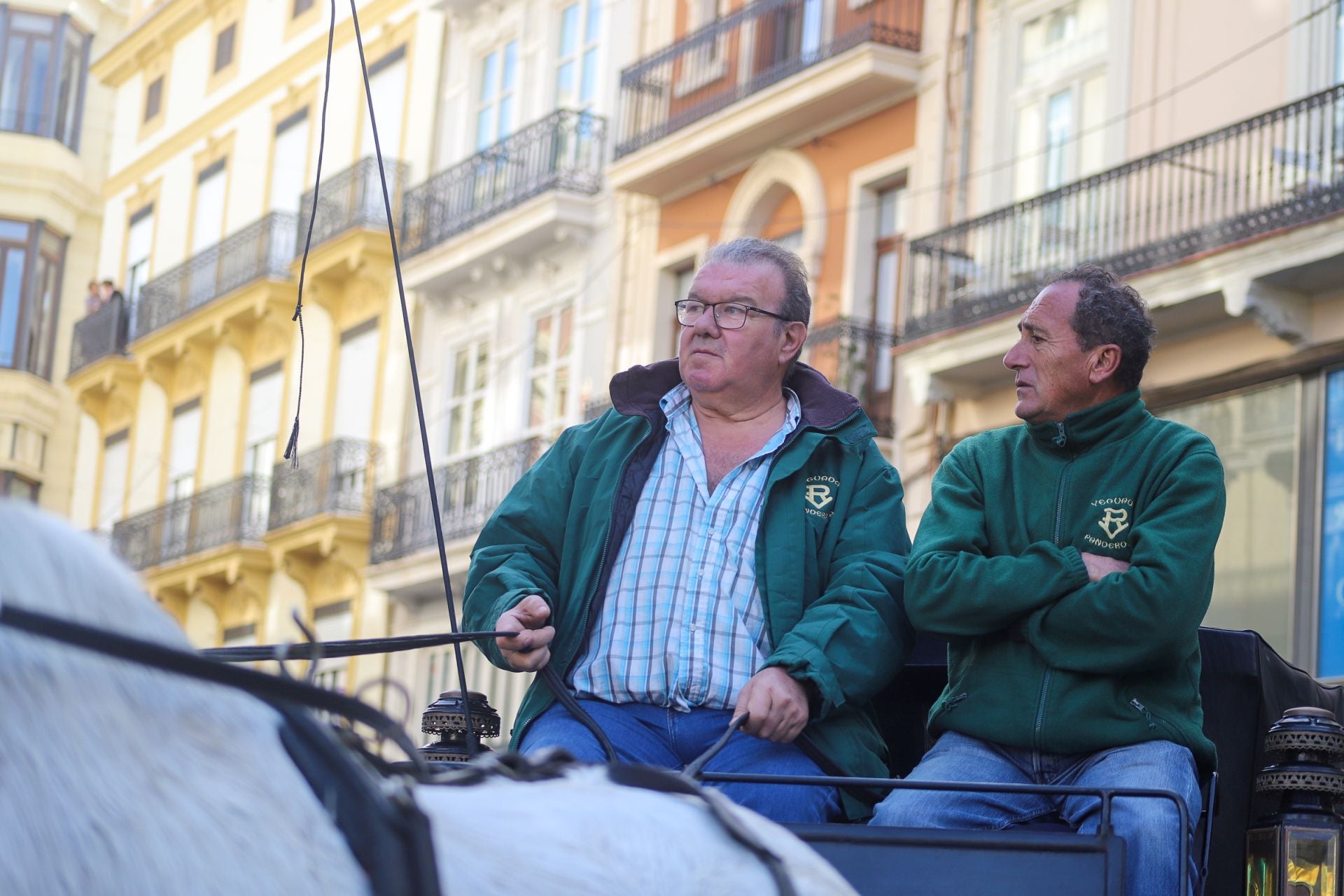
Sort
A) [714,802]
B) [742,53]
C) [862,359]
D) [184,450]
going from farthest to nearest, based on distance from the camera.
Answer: [184,450] → [742,53] → [862,359] → [714,802]

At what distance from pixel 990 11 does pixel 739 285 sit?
13.6 m

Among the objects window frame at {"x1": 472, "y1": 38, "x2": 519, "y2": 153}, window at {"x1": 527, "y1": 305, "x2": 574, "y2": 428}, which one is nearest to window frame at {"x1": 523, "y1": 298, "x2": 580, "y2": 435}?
window at {"x1": 527, "y1": 305, "x2": 574, "y2": 428}

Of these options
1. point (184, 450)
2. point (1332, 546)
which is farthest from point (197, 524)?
point (1332, 546)

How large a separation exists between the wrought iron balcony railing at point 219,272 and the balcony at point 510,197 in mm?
4116

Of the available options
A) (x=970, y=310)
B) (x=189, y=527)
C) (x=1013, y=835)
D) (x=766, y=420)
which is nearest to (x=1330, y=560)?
(x=970, y=310)

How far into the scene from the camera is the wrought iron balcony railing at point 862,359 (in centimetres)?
1795

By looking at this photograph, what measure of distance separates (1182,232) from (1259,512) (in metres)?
2.02

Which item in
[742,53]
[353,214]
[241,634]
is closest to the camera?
[742,53]

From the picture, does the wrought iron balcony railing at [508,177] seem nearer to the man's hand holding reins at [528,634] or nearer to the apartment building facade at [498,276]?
the apartment building facade at [498,276]

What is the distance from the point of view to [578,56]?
24.3 m

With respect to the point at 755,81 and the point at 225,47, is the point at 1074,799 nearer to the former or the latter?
the point at 755,81

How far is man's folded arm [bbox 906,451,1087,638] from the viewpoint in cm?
396

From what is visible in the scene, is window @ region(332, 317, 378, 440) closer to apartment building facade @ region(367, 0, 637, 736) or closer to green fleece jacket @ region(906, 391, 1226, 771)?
apartment building facade @ region(367, 0, 637, 736)

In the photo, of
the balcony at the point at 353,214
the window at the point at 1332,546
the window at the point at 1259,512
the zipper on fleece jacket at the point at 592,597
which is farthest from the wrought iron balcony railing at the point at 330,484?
the zipper on fleece jacket at the point at 592,597
